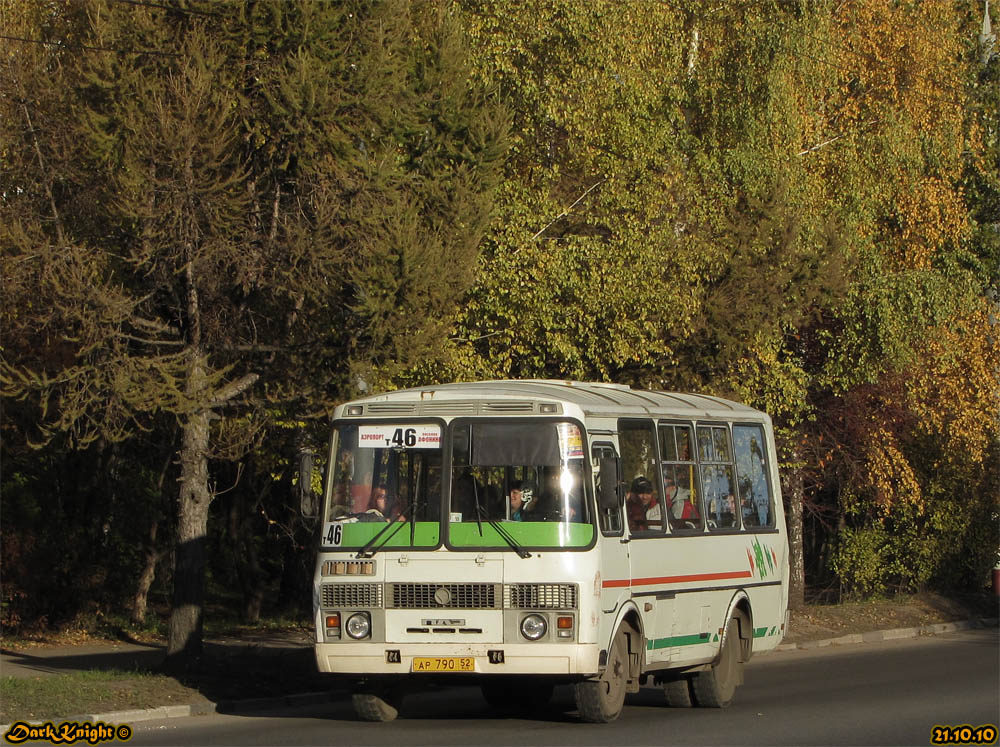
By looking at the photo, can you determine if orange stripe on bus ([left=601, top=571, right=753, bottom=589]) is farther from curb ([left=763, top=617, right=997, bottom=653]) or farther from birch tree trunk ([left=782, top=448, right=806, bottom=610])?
birch tree trunk ([left=782, top=448, right=806, bottom=610])

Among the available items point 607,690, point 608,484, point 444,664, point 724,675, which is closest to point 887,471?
point 724,675

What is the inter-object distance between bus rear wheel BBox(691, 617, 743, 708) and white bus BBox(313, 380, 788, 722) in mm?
955

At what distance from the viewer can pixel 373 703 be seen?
12.9 metres

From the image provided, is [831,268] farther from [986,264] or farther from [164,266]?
[164,266]

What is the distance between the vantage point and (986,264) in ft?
99.9

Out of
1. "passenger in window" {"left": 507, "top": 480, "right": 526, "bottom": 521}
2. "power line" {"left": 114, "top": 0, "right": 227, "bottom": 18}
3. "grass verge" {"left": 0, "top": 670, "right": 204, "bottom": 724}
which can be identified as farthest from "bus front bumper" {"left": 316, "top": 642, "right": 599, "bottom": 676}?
"power line" {"left": 114, "top": 0, "right": 227, "bottom": 18}

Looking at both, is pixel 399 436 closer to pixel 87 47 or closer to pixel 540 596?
pixel 540 596

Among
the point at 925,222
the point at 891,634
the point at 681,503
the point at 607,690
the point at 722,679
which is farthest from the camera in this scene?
the point at 925,222

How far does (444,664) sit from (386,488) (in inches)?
64.6

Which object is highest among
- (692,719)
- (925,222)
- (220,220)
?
(925,222)

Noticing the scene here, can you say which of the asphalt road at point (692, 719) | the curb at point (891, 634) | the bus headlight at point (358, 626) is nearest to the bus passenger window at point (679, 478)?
the asphalt road at point (692, 719)

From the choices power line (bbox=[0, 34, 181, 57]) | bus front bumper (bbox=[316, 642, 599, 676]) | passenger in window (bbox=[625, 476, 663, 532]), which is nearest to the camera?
bus front bumper (bbox=[316, 642, 599, 676])

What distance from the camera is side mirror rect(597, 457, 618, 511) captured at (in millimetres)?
12250

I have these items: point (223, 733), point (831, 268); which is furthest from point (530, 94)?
point (223, 733)
